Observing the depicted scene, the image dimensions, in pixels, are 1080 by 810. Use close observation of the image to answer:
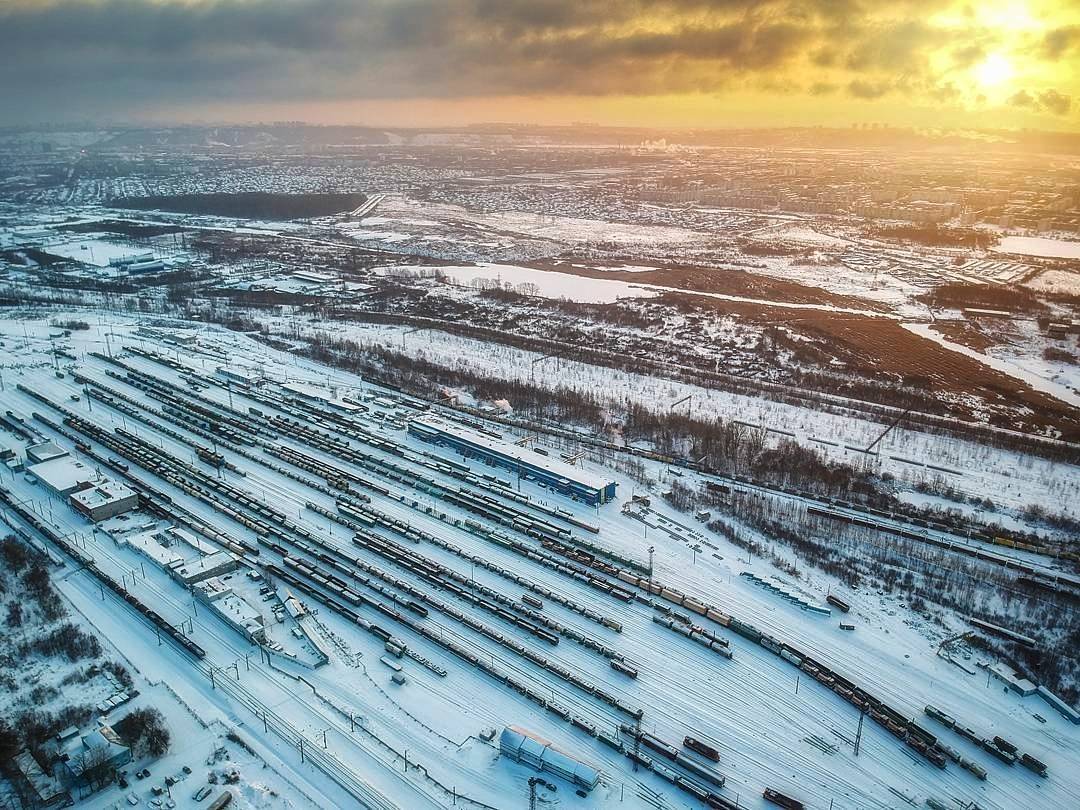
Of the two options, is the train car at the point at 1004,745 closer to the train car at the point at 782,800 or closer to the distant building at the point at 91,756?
the train car at the point at 782,800

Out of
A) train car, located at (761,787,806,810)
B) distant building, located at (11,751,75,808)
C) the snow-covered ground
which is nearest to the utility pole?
train car, located at (761,787,806,810)

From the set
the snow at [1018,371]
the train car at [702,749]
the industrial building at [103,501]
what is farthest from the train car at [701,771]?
the snow at [1018,371]

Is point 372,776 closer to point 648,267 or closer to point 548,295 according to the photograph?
point 548,295

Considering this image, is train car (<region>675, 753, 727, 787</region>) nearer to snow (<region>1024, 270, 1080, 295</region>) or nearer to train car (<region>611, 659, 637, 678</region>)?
train car (<region>611, 659, 637, 678</region>)

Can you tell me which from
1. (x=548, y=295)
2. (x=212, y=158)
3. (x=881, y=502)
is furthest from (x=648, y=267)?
(x=212, y=158)

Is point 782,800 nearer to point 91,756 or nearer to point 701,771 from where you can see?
point 701,771
